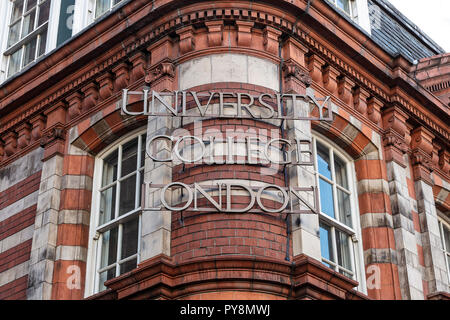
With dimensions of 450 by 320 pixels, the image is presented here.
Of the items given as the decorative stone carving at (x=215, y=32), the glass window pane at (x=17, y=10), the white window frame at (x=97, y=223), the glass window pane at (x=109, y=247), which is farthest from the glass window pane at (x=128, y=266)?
the glass window pane at (x=17, y=10)

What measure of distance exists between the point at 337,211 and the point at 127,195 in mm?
3715

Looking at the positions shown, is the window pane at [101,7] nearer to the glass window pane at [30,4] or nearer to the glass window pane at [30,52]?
the glass window pane at [30,52]

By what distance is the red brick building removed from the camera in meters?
15.8

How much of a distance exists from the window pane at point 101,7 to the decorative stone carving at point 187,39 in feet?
11.3

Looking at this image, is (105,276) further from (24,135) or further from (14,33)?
(14,33)

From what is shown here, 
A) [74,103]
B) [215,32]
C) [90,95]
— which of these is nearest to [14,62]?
[74,103]

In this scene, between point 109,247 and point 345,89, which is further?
point 345,89

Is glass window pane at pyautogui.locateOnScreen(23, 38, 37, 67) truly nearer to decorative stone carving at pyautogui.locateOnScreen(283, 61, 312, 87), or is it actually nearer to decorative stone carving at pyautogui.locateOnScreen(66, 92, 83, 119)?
decorative stone carving at pyautogui.locateOnScreen(66, 92, 83, 119)

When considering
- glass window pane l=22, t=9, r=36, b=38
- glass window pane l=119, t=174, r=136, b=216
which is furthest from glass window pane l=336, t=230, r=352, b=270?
glass window pane l=22, t=9, r=36, b=38

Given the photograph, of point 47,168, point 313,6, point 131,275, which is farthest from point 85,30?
point 131,275

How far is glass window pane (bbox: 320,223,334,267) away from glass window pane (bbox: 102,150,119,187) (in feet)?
12.8

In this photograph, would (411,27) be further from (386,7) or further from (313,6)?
(313,6)

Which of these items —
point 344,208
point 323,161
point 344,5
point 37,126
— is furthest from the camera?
point 344,5

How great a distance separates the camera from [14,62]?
74.0 ft
